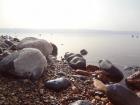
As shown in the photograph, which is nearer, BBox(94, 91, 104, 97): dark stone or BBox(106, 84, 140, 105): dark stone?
BBox(106, 84, 140, 105): dark stone

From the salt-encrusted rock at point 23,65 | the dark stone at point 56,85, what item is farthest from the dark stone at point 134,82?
the salt-encrusted rock at point 23,65

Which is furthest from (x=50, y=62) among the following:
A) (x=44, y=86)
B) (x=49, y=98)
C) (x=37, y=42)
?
(x=49, y=98)

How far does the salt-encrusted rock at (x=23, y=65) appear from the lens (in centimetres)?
1048

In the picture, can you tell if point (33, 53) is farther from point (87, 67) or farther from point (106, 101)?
point (87, 67)

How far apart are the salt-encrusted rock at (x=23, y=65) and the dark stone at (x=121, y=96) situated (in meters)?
2.82

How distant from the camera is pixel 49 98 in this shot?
9789 mm

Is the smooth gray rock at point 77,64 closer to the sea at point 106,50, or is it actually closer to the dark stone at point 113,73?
the dark stone at point 113,73

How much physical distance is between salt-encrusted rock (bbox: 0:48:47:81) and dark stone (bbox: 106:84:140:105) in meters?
2.82

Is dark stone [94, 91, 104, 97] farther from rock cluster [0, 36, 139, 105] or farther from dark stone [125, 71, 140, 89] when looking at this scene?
dark stone [125, 71, 140, 89]

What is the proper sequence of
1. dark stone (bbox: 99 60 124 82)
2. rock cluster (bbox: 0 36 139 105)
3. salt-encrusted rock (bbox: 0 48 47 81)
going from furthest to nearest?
1. dark stone (bbox: 99 60 124 82)
2. salt-encrusted rock (bbox: 0 48 47 81)
3. rock cluster (bbox: 0 36 139 105)

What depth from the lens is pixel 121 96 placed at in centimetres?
974

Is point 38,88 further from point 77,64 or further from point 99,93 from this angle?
point 77,64

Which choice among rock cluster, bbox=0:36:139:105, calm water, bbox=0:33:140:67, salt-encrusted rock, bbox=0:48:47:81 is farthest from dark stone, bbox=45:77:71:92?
calm water, bbox=0:33:140:67

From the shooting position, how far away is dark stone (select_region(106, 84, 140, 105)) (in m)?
9.57
